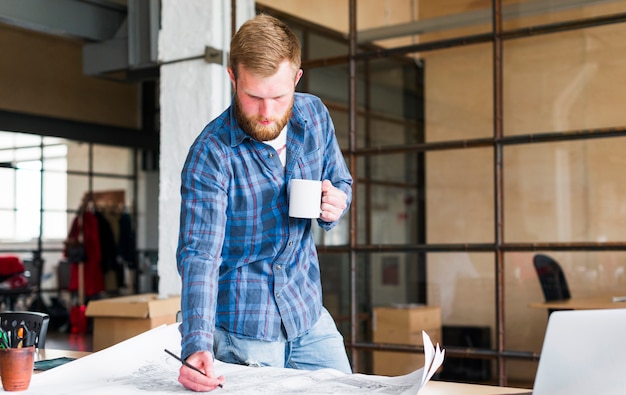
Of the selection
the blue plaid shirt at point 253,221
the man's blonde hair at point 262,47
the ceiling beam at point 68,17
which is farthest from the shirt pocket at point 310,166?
the ceiling beam at point 68,17

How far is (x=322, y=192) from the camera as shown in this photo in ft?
5.57

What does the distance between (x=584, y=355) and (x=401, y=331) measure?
334cm

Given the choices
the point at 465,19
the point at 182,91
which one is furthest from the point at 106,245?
the point at 465,19

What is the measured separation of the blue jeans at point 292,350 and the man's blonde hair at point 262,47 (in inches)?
23.2

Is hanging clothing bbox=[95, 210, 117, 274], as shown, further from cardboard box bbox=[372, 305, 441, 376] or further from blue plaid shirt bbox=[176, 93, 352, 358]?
blue plaid shirt bbox=[176, 93, 352, 358]

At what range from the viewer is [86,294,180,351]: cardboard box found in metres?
3.33

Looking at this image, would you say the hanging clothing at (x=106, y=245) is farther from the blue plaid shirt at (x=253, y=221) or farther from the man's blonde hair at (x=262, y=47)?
the man's blonde hair at (x=262, y=47)

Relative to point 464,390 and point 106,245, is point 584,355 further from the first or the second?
point 106,245

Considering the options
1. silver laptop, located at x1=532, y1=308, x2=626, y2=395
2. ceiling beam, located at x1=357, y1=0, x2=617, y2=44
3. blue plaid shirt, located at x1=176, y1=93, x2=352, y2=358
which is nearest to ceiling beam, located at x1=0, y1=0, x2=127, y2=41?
ceiling beam, located at x1=357, y1=0, x2=617, y2=44

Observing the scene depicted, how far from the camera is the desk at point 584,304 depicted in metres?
3.63

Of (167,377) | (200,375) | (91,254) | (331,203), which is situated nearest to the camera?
(200,375)

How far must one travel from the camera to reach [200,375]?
55.3 inches

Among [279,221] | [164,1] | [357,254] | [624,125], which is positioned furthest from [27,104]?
[279,221]

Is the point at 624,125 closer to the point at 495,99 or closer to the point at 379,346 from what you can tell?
the point at 495,99
